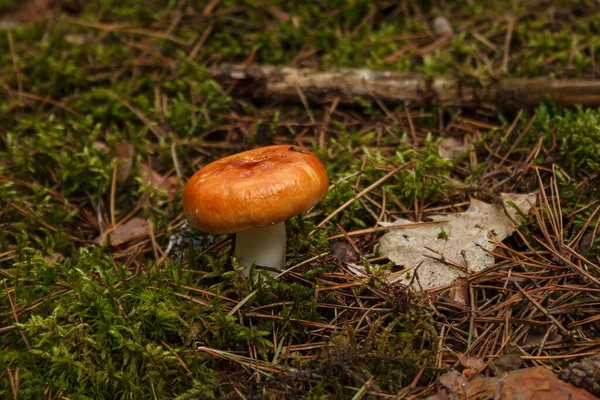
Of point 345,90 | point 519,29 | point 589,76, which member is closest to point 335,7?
point 345,90

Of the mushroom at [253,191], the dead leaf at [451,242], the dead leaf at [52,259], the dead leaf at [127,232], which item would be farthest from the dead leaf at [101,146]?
the dead leaf at [451,242]

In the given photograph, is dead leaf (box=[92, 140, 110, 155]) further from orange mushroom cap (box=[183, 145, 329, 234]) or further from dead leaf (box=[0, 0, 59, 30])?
dead leaf (box=[0, 0, 59, 30])

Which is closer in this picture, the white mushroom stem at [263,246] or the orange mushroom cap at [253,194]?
the orange mushroom cap at [253,194]

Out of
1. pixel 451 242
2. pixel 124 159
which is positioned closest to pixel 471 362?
pixel 451 242

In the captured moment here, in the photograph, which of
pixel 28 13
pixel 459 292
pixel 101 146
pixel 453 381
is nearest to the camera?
pixel 453 381

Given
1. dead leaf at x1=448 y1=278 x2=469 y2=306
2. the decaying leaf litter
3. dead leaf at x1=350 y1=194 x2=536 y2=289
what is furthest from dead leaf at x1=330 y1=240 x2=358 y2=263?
dead leaf at x1=448 y1=278 x2=469 y2=306

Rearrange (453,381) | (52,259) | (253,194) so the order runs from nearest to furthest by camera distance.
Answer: (453,381), (253,194), (52,259)

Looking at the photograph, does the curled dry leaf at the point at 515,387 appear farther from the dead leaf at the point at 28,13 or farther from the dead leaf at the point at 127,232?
the dead leaf at the point at 28,13

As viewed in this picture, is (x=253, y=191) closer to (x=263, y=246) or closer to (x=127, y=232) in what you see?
(x=263, y=246)
